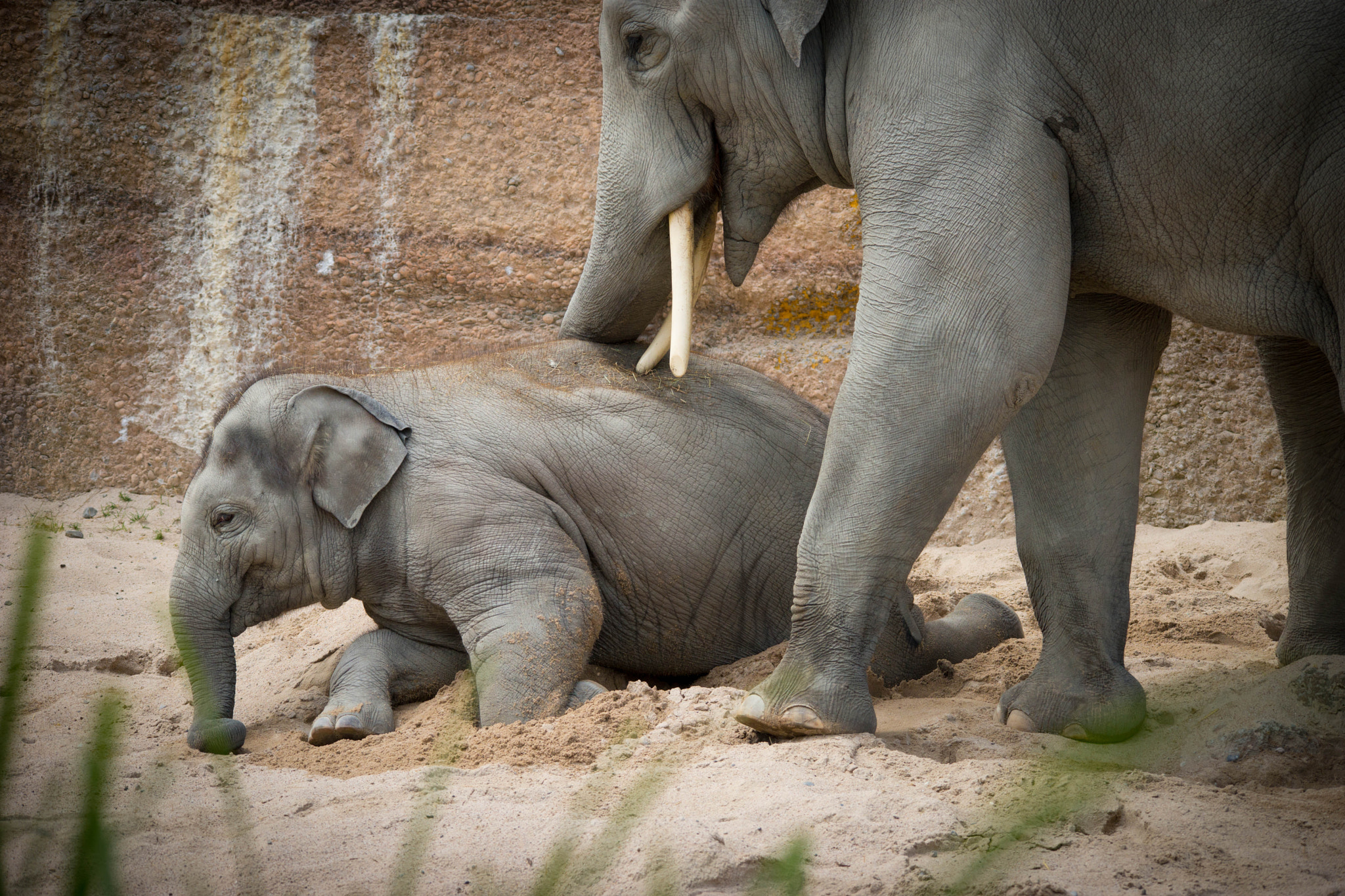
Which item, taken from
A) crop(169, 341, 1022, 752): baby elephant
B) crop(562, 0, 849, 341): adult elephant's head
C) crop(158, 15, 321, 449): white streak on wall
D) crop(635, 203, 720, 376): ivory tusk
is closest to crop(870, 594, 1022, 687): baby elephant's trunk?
crop(169, 341, 1022, 752): baby elephant

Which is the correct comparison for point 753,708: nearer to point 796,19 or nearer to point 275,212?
point 796,19

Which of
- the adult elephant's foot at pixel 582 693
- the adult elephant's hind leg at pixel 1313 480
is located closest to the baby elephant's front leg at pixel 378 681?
the adult elephant's foot at pixel 582 693

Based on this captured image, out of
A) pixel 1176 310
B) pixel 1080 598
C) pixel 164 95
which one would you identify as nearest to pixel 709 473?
pixel 1080 598

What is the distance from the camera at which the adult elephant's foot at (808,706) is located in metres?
2.88

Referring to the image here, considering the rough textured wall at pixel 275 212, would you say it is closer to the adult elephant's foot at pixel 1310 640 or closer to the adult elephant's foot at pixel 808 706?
the adult elephant's foot at pixel 1310 640

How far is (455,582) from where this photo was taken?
361 cm

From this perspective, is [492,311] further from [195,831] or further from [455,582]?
[195,831]

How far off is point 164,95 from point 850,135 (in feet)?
13.3

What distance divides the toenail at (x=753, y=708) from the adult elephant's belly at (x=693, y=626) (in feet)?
3.49

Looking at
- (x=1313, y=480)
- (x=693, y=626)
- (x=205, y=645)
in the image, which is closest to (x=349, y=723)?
(x=205, y=645)

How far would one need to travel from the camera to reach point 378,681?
3664 mm

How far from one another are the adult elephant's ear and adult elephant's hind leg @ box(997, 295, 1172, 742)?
1.08m

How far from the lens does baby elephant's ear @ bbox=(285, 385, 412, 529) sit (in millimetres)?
3707

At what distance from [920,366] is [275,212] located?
4.05 metres
